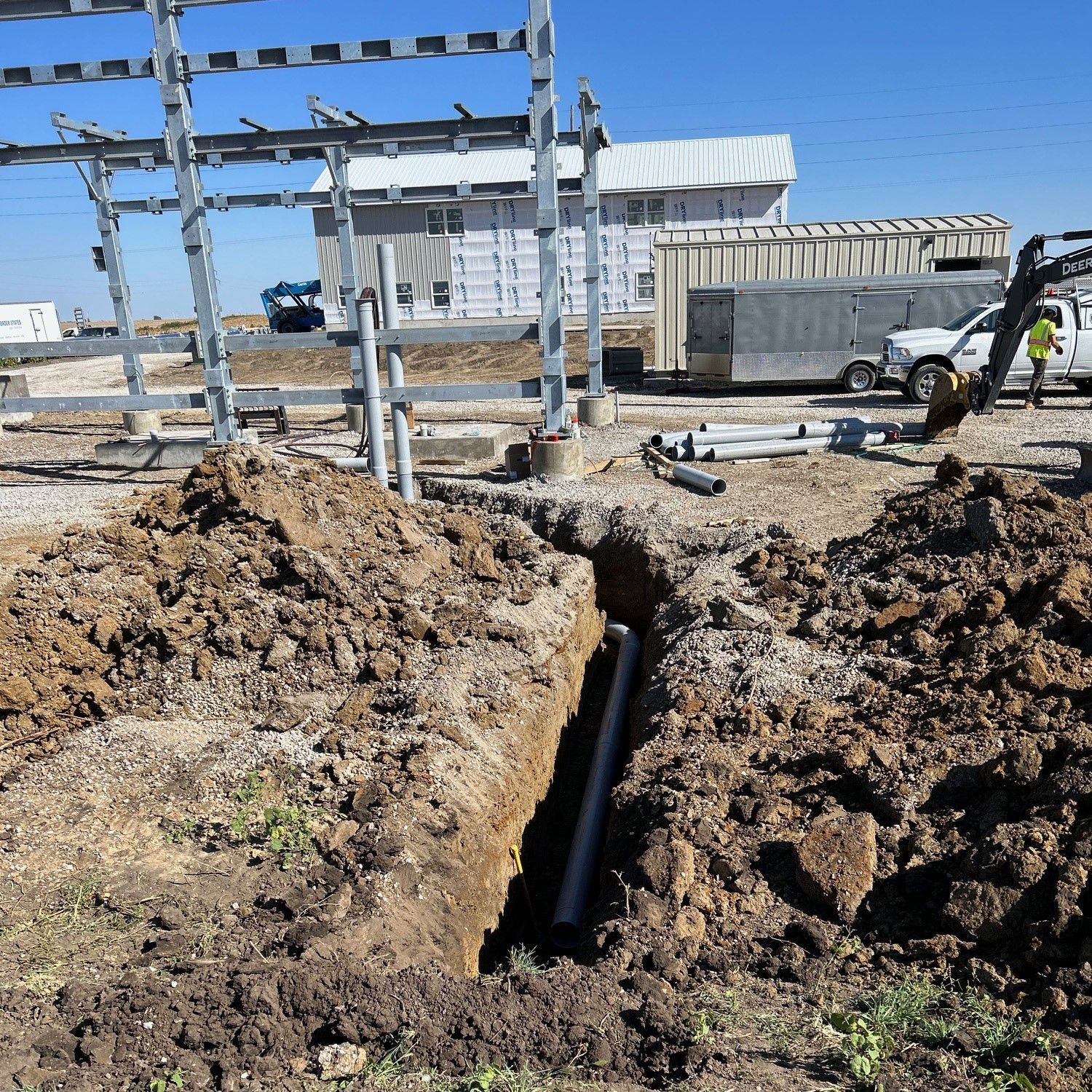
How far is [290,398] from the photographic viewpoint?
10625 mm

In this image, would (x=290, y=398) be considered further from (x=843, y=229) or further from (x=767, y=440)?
(x=843, y=229)

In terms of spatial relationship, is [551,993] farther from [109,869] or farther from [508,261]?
[508,261]

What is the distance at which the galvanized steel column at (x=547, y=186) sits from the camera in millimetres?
9195

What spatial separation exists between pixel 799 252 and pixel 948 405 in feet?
33.2

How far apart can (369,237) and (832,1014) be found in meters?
32.9

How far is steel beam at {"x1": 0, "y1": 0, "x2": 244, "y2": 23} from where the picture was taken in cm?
950

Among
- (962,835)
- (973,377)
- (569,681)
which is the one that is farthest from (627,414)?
(962,835)

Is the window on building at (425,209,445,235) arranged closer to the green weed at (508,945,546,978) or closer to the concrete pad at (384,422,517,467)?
the concrete pad at (384,422,517,467)

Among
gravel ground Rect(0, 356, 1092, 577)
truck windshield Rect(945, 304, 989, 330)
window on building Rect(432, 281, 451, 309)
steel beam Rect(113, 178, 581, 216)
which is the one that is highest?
steel beam Rect(113, 178, 581, 216)

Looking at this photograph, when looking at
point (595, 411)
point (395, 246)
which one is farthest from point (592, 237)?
point (395, 246)

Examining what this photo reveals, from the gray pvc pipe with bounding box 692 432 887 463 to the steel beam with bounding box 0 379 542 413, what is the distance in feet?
9.89

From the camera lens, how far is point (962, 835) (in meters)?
4.07

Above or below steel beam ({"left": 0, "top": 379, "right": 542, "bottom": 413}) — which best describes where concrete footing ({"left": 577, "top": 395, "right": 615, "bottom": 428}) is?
below

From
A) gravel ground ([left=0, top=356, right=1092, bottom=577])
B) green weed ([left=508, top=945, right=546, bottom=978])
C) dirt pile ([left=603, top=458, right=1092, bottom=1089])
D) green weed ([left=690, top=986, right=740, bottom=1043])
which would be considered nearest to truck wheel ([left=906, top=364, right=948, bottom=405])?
gravel ground ([left=0, top=356, right=1092, bottom=577])
